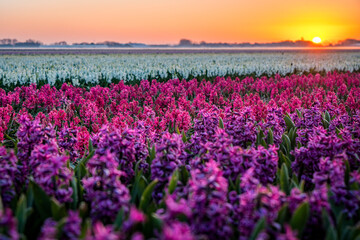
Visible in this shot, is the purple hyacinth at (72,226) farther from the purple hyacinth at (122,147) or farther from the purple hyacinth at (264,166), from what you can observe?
the purple hyacinth at (264,166)

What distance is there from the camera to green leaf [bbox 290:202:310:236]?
2.75m

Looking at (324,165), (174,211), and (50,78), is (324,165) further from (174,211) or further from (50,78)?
(50,78)

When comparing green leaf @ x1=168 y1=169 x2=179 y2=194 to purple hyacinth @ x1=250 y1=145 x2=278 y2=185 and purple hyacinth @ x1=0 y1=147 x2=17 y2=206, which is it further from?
purple hyacinth @ x1=0 y1=147 x2=17 y2=206

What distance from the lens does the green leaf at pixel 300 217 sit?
2.75m

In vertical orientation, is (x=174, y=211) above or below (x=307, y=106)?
above

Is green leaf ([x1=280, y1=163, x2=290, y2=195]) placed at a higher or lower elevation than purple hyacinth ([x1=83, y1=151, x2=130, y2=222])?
lower

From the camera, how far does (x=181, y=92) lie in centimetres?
1377

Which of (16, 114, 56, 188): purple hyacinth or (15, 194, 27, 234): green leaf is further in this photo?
(16, 114, 56, 188): purple hyacinth

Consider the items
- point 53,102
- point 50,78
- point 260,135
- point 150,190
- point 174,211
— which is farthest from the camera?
point 50,78

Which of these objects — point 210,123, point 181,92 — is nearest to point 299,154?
point 210,123

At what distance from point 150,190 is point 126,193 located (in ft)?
2.04

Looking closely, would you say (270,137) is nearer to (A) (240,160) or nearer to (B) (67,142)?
(A) (240,160)

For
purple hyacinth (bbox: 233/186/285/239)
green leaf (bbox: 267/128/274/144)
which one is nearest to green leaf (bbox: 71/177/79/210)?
purple hyacinth (bbox: 233/186/285/239)

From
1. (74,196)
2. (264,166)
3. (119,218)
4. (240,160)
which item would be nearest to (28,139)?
(74,196)
